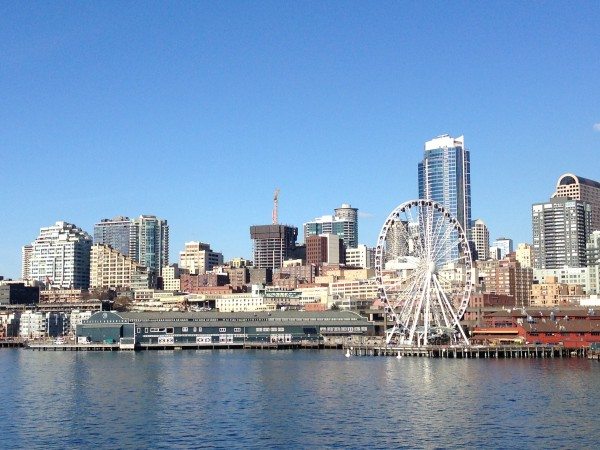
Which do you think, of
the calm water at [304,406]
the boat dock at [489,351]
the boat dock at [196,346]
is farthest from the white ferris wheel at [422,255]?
the boat dock at [196,346]

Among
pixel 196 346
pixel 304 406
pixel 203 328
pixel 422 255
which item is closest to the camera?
pixel 304 406

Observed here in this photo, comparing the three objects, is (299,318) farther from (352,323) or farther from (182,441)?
(182,441)

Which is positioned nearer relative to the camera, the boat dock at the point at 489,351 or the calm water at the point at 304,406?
the calm water at the point at 304,406

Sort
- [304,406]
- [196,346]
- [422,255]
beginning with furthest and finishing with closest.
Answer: [196,346] < [422,255] < [304,406]

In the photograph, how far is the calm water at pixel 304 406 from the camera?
159 feet

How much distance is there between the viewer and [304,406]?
60.4 m

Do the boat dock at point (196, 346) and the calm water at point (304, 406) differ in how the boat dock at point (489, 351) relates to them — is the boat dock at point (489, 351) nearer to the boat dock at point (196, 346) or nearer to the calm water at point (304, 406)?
Answer: the calm water at point (304, 406)

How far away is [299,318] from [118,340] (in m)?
28.2

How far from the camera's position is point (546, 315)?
125438 millimetres

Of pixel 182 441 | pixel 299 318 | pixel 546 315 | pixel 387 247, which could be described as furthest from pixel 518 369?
pixel 299 318

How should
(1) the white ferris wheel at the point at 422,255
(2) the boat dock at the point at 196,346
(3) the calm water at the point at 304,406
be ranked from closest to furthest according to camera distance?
(3) the calm water at the point at 304,406 < (1) the white ferris wheel at the point at 422,255 < (2) the boat dock at the point at 196,346

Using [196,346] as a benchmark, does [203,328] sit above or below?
Result: above

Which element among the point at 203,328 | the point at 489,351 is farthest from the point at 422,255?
the point at 203,328

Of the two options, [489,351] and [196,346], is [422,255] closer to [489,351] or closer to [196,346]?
[489,351]
